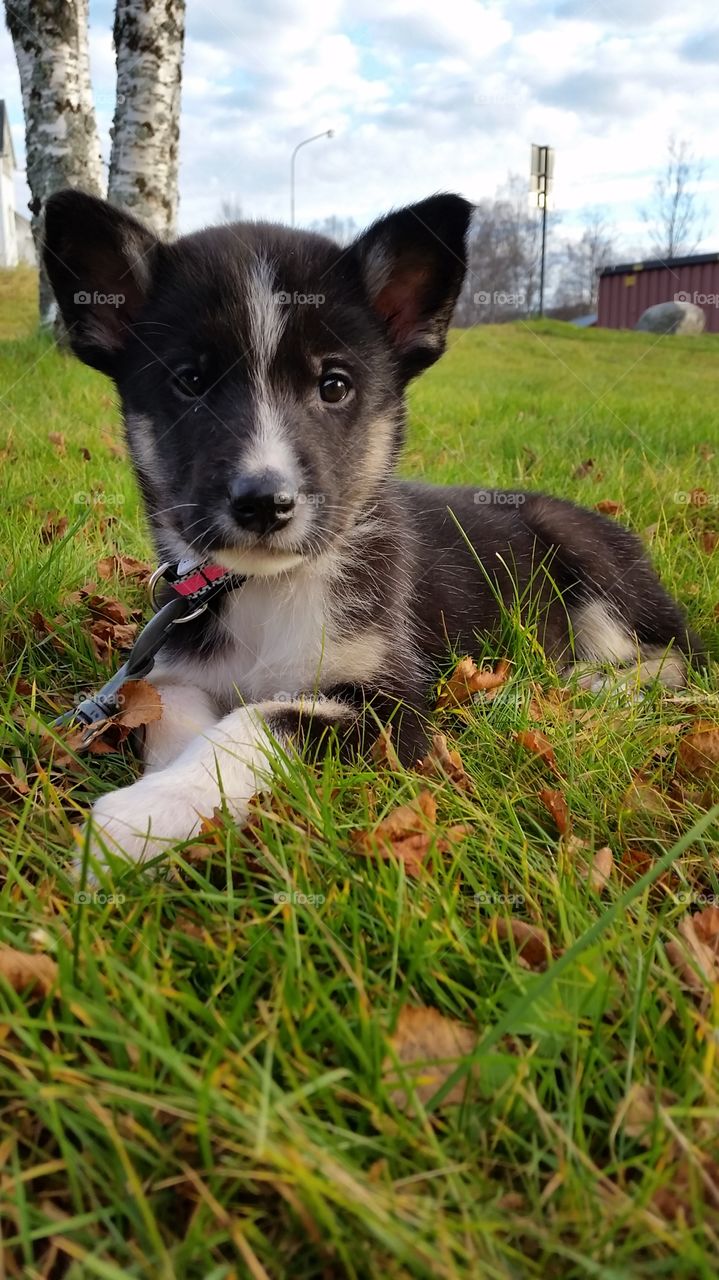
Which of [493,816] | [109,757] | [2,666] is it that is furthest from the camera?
[2,666]

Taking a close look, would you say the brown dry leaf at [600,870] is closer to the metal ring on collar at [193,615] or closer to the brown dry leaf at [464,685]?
the brown dry leaf at [464,685]

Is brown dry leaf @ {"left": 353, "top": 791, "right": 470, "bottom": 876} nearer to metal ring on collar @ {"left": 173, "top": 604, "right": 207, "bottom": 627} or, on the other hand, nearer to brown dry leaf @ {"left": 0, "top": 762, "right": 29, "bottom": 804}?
brown dry leaf @ {"left": 0, "top": 762, "right": 29, "bottom": 804}

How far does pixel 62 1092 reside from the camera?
1.22 m

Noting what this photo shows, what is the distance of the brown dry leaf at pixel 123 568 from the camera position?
12.5 feet

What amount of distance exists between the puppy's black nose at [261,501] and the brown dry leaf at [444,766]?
0.76m

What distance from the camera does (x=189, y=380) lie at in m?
2.62

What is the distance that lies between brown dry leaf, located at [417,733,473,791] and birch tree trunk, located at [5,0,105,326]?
8.35m

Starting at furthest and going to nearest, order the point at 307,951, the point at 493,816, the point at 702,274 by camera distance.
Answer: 1. the point at 702,274
2. the point at 493,816
3. the point at 307,951

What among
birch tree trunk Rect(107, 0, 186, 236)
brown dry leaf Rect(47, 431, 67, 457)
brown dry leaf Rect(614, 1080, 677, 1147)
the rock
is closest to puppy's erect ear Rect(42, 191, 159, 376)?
brown dry leaf Rect(614, 1080, 677, 1147)

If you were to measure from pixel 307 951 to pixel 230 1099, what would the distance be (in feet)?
1.10

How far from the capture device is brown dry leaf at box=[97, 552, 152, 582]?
12.5 ft

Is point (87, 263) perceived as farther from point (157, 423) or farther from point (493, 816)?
point (493, 816)

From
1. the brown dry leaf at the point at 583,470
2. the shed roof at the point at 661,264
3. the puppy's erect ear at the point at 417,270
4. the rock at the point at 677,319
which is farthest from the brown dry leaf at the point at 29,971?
the shed roof at the point at 661,264

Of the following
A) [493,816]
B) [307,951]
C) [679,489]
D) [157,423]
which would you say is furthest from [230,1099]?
[679,489]
